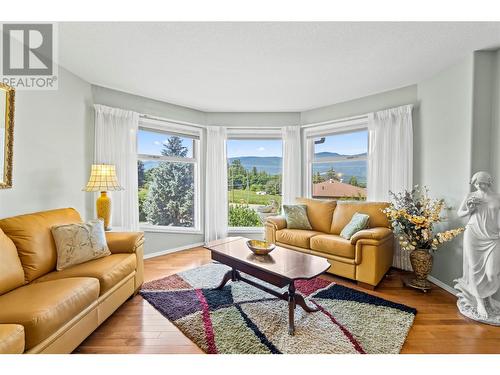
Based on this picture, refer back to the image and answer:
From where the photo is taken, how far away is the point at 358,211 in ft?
10.6

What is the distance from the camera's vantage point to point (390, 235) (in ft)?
9.40

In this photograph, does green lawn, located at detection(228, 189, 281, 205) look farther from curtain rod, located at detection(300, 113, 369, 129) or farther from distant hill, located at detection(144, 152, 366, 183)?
curtain rod, located at detection(300, 113, 369, 129)

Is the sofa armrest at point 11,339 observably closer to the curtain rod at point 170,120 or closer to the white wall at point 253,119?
the curtain rod at point 170,120

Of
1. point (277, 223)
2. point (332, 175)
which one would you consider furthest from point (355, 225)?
point (332, 175)

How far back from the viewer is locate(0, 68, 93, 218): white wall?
7.29 feet

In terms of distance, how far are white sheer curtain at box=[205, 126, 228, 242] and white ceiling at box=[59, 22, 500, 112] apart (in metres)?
0.90

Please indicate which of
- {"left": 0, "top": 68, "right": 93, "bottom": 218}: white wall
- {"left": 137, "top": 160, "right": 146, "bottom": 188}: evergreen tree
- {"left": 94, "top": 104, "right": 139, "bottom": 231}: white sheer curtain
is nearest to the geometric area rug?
{"left": 94, "top": 104, "right": 139, "bottom": 231}: white sheer curtain

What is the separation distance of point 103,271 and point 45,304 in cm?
49

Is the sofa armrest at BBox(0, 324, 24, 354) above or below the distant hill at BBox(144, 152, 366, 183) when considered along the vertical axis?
below

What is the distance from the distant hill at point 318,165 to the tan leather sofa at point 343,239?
0.67 m

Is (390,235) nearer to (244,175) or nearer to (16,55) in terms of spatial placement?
(244,175)

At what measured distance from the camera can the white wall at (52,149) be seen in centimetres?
222

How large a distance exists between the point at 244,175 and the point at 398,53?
289 cm

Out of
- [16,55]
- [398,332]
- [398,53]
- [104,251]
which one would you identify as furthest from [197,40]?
[398,332]
